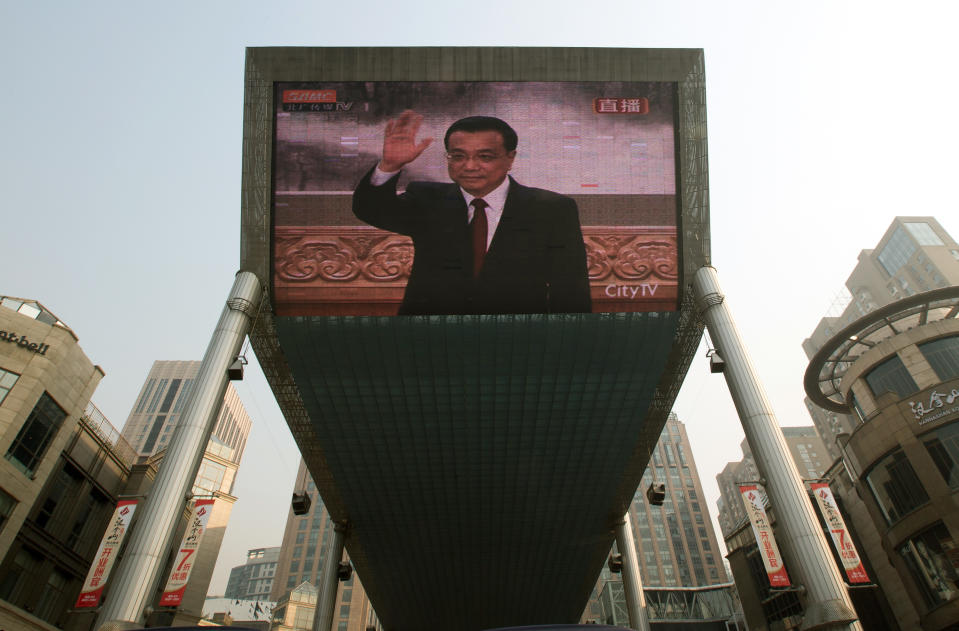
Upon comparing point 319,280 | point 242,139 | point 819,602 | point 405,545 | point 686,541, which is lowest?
point 819,602

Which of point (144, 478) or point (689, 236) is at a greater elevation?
point (689, 236)

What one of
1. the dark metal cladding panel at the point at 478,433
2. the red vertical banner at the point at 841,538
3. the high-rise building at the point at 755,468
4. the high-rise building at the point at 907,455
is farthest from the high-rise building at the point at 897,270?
the red vertical banner at the point at 841,538

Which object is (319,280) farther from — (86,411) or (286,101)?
(86,411)

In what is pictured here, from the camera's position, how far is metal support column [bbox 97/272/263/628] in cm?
1648

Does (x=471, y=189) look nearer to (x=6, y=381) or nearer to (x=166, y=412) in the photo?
(x=6, y=381)

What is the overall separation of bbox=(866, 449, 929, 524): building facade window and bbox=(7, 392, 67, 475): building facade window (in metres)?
43.7

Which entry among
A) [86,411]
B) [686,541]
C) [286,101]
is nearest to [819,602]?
[286,101]

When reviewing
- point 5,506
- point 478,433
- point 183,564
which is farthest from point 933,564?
point 5,506

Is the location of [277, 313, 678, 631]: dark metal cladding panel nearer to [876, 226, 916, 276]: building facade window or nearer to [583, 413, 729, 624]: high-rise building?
[583, 413, 729, 624]: high-rise building

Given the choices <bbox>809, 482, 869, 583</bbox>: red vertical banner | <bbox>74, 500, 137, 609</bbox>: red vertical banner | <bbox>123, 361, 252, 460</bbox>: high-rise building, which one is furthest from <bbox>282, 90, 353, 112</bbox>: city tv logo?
<bbox>123, 361, 252, 460</bbox>: high-rise building

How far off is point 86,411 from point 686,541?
109 m

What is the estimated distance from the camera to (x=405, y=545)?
43656mm

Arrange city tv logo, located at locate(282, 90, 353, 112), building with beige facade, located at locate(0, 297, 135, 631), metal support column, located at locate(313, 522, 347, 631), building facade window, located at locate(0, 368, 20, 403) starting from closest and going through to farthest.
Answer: city tv logo, located at locate(282, 90, 353, 112)
building with beige facade, located at locate(0, 297, 135, 631)
building facade window, located at locate(0, 368, 20, 403)
metal support column, located at locate(313, 522, 347, 631)

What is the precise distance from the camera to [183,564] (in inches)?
822
